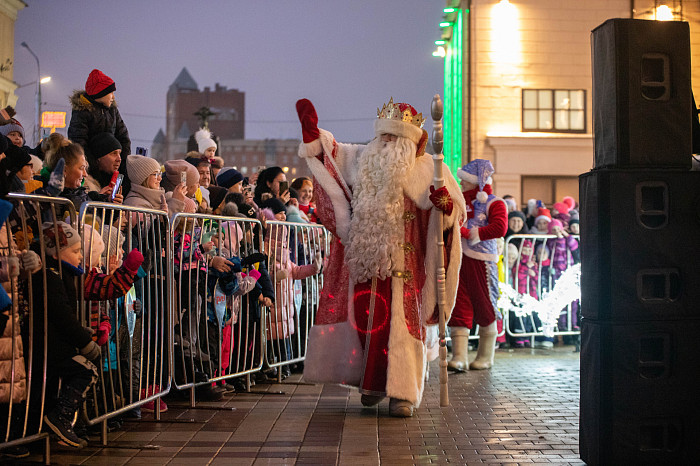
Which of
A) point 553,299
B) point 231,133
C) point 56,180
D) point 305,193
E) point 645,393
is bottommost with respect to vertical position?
point 645,393

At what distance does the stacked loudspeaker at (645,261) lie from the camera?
15.6 ft

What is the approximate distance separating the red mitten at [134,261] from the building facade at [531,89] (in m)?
20.1

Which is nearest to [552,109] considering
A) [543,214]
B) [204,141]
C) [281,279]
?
[543,214]

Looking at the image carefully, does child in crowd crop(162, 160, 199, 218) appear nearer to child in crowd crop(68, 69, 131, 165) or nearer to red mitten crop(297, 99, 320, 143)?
child in crowd crop(68, 69, 131, 165)

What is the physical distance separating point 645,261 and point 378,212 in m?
2.56

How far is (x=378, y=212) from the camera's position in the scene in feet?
22.7

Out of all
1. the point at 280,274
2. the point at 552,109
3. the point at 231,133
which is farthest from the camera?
the point at 231,133

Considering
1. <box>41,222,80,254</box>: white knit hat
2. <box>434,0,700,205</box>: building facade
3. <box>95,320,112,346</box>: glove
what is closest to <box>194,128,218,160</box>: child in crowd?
<box>95,320,112,346</box>: glove

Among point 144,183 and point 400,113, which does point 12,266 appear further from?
point 400,113

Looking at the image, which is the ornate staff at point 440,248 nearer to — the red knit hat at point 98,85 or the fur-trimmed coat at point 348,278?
the fur-trimmed coat at point 348,278

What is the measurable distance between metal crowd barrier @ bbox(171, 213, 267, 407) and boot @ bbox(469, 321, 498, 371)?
270 cm

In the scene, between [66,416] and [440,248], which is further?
[440,248]

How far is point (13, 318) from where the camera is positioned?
4570 millimetres

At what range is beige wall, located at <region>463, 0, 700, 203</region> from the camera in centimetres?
2470
